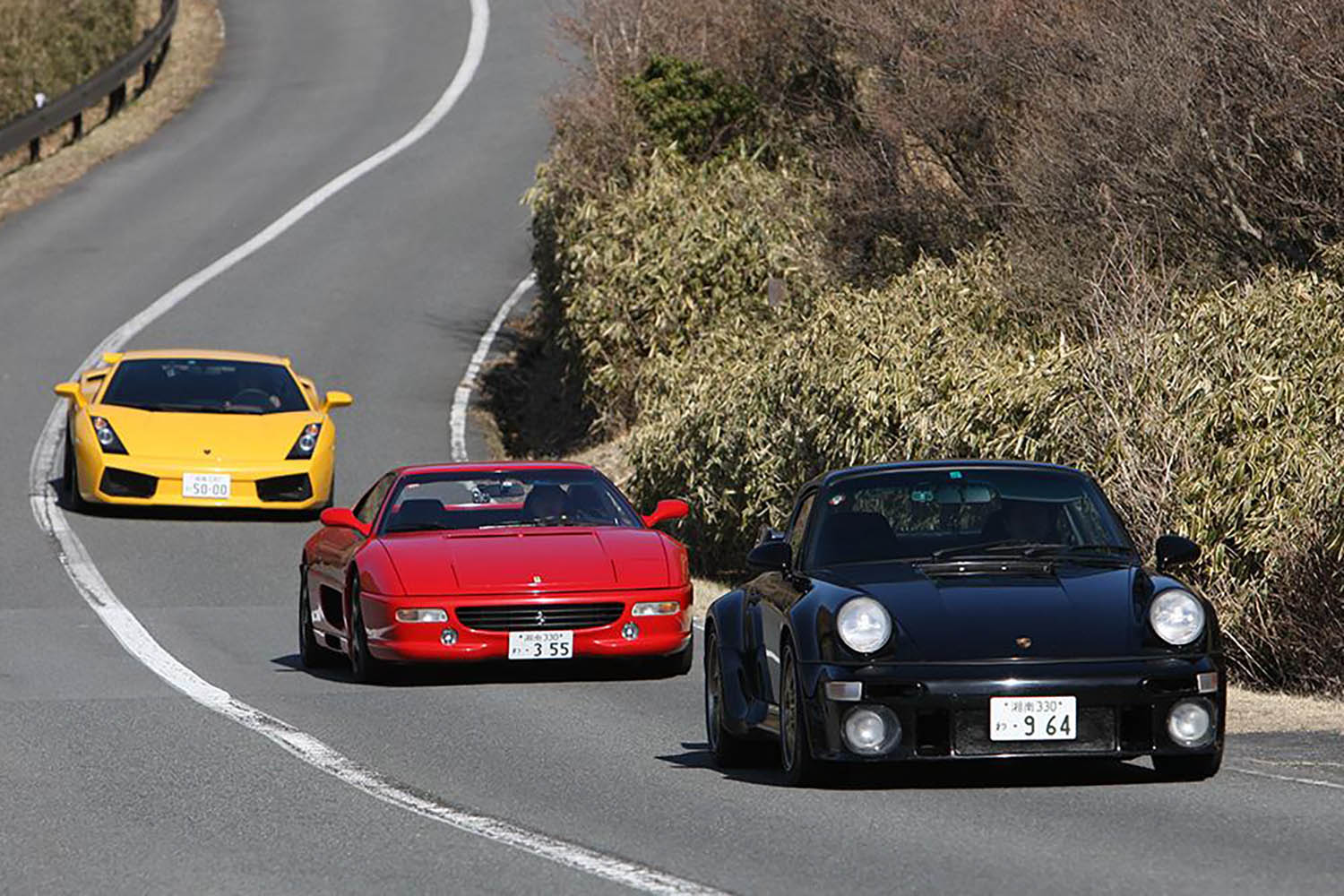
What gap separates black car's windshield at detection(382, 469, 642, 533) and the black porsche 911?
4912mm

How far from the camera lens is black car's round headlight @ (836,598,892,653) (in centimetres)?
989

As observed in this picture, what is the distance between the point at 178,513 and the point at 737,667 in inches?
566

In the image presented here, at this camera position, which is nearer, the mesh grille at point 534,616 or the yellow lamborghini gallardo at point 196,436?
the mesh grille at point 534,616

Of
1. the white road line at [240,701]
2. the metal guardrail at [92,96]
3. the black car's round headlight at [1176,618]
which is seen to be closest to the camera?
the white road line at [240,701]

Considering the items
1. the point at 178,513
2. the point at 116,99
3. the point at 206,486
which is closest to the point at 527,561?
the point at 206,486

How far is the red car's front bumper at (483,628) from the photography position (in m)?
14.6

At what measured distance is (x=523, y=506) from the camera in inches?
636

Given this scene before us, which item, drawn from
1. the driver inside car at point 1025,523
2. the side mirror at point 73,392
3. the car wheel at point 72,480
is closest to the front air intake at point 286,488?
the car wheel at point 72,480

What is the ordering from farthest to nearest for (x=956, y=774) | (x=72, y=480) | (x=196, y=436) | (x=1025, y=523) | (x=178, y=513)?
(x=178, y=513)
(x=72, y=480)
(x=196, y=436)
(x=1025, y=523)
(x=956, y=774)

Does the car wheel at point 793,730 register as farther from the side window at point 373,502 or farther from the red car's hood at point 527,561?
the side window at point 373,502

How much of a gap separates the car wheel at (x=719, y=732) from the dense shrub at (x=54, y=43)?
44235 mm

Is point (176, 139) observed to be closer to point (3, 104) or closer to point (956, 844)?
point (3, 104)

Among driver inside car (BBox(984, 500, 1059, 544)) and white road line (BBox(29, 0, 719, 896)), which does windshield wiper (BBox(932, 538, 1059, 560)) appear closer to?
driver inside car (BBox(984, 500, 1059, 544))

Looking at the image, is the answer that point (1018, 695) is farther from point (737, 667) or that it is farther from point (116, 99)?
point (116, 99)
